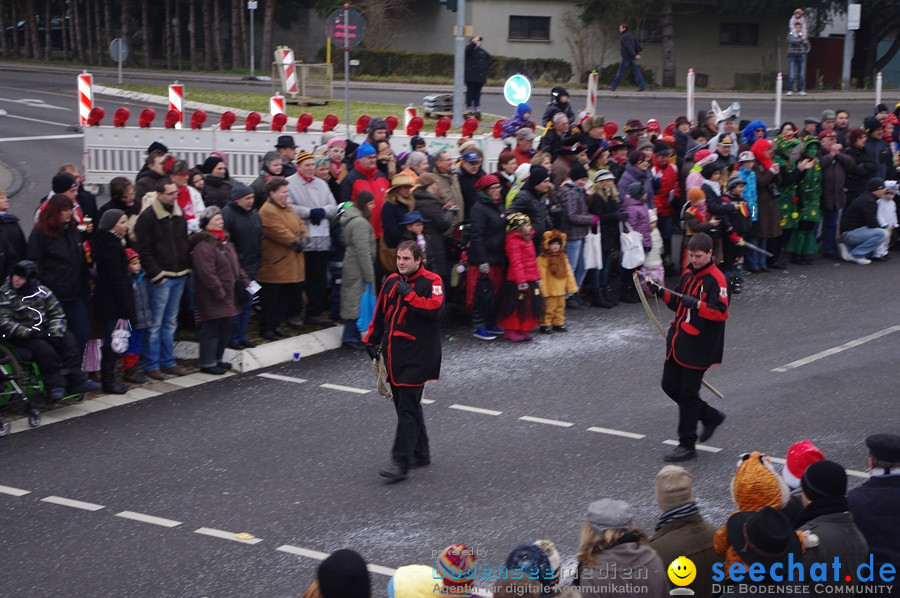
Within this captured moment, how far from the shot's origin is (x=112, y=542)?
746 centimetres

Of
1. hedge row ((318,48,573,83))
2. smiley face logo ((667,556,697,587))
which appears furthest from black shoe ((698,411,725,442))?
hedge row ((318,48,573,83))

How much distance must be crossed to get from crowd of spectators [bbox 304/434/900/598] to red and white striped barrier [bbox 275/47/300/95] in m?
23.9

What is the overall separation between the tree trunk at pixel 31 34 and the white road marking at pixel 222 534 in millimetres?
47500

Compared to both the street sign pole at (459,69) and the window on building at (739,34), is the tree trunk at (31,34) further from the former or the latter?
the street sign pole at (459,69)

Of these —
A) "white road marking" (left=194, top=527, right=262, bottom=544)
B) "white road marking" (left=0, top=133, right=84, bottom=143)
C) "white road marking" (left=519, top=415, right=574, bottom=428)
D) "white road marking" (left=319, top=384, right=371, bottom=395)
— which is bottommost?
"white road marking" (left=194, top=527, right=262, bottom=544)

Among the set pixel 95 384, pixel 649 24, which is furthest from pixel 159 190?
pixel 649 24

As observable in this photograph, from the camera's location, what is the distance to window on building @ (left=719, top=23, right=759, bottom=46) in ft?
142

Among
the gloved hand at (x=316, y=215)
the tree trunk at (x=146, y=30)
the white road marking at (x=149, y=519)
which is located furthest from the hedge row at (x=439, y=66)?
the white road marking at (x=149, y=519)

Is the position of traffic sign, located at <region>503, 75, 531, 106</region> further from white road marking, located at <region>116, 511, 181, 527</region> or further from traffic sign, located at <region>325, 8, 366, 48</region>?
white road marking, located at <region>116, 511, 181, 527</region>

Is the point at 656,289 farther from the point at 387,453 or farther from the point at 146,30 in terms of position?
the point at 146,30

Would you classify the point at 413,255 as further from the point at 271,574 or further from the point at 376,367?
the point at 271,574

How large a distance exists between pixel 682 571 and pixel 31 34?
5195 centimetres

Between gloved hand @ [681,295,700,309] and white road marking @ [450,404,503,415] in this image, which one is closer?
gloved hand @ [681,295,700,309]

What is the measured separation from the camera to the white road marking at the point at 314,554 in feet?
23.2
